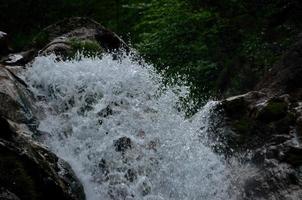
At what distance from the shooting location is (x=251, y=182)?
7.91 meters


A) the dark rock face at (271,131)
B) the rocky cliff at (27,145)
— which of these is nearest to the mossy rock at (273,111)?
the dark rock face at (271,131)

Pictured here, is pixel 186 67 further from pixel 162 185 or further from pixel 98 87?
pixel 162 185

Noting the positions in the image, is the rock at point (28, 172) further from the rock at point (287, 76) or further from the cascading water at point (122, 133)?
the rock at point (287, 76)

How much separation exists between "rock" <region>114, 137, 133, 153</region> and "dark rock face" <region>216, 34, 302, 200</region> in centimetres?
→ 169

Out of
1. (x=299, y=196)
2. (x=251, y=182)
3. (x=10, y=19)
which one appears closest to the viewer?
(x=299, y=196)

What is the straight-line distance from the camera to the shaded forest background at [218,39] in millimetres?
13500

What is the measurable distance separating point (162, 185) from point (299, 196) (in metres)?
2.12

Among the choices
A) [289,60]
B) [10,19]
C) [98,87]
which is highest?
[289,60]

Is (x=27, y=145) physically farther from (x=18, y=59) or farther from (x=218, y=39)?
(x=218, y=39)

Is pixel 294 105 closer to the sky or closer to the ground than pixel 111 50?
closer to the sky

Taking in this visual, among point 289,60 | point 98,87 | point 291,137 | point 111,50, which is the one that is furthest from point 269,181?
point 111,50

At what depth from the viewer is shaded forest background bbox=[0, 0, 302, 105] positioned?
13500 millimetres

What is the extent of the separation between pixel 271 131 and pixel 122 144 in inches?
101

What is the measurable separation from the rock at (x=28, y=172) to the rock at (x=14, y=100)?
152 cm
